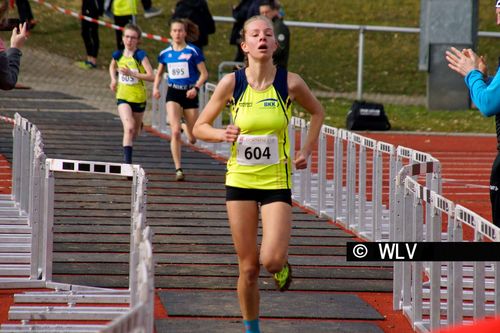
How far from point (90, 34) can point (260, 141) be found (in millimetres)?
18954

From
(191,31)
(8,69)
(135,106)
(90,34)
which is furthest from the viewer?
(90,34)

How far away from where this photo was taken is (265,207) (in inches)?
340

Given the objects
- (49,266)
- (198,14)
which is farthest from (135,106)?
(198,14)

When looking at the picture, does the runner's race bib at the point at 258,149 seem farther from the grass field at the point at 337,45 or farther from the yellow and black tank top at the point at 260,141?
the grass field at the point at 337,45

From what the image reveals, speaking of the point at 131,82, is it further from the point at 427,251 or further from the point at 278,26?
the point at 427,251

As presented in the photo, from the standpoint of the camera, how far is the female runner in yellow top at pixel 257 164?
28.1ft

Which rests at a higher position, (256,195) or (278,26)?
(278,26)

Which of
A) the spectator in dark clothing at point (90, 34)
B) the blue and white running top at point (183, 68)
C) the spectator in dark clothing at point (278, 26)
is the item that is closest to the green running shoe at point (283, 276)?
the blue and white running top at point (183, 68)

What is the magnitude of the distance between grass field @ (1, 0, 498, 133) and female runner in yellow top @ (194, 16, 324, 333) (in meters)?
15.8

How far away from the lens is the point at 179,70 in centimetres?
1684

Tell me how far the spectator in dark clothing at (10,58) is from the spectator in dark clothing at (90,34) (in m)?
17.3

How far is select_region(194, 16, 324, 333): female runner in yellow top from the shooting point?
28.1ft

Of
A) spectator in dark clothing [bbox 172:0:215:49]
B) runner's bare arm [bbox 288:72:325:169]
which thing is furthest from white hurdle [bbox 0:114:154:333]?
spectator in dark clothing [bbox 172:0:215:49]

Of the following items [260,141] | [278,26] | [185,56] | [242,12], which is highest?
[242,12]
